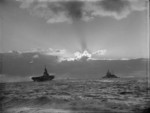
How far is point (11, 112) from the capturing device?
8227mm

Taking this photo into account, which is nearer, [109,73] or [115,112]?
[115,112]

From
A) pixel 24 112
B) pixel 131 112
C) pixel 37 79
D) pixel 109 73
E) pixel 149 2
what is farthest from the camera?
pixel 109 73

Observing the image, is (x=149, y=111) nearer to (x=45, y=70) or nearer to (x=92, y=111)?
(x=92, y=111)

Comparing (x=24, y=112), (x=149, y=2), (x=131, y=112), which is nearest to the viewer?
(x=149, y=2)

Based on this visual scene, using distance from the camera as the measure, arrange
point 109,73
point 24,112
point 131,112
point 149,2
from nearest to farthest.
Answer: point 149,2, point 131,112, point 24,112, point 109,73

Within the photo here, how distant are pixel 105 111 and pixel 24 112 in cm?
377

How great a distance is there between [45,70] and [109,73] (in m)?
45.4

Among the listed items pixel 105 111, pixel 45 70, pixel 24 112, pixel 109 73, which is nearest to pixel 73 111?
pixel 105 111

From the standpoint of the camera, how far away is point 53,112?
7676 millimetres

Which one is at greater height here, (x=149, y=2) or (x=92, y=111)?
(x=149, y=2)

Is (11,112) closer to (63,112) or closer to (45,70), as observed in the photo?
(63,112)

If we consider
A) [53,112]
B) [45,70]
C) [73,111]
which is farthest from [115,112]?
[45,70]

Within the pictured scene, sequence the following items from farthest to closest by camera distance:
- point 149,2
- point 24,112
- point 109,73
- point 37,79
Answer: point 109,73
point 37,79
point 24,112
point 149,2

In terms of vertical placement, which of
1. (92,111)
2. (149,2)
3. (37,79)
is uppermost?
(149,2)
